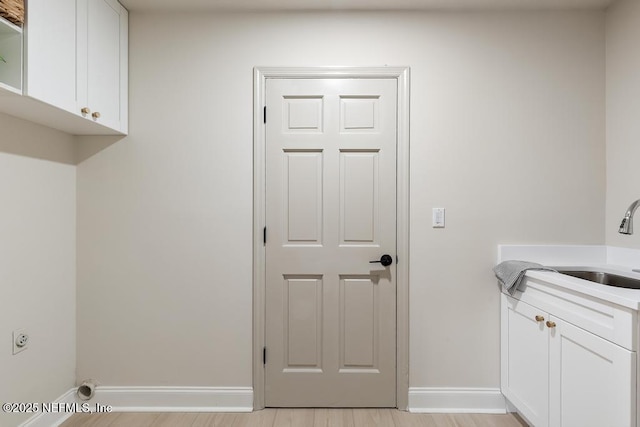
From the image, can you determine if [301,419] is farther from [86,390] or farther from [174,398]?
[86,390]

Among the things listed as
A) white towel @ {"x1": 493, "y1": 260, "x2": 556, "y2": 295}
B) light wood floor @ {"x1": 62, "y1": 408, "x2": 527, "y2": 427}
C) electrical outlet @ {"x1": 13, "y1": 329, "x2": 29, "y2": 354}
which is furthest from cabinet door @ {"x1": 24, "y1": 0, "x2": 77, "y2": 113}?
white towel @ {"x1": 493, "y1": 260, "x2": 556, "y2": 295}

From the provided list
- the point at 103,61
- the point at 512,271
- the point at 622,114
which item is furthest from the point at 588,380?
the point at 103,61

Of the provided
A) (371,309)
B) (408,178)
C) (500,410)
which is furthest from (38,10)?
(500,410)

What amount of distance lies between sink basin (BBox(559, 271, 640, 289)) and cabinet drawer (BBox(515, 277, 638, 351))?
30cm

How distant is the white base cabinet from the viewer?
142 cm

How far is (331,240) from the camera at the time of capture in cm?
231

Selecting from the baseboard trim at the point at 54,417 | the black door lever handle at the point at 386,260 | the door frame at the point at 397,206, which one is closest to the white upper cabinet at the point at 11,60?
the door frame at the point at 397,206

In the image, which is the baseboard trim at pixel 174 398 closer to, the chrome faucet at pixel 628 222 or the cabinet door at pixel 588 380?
the cabinet door at pixel 588 380

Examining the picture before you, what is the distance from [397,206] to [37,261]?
6.85 ft

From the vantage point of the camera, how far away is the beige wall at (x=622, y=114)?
208 cm

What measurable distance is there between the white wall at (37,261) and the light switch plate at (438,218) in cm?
227

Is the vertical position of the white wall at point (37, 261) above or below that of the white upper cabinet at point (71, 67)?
below

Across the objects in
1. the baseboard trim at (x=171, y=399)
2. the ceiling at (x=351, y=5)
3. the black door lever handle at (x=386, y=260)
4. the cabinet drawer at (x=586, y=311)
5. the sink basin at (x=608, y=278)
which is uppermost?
the ceiling at (x=351, y=5)

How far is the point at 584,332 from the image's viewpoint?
1611mm
